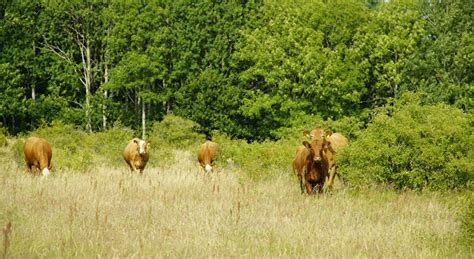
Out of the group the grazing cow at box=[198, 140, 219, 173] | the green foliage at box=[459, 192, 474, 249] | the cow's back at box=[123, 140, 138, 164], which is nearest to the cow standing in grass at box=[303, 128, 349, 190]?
the green foliage at box=[459, 192, 474, 249]

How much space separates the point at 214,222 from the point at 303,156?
16.9 ft

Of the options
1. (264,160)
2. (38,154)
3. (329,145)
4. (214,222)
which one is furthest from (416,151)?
(38,154)

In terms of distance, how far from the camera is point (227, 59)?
120 feet

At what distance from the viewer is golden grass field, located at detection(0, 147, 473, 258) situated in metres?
7.38

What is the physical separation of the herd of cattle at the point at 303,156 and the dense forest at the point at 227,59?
14.2 meters

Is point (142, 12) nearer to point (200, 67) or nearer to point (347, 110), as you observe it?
point (200, 67)

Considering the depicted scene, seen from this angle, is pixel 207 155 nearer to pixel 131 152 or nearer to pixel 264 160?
pixel 131 152

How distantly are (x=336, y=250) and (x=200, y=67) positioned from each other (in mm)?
30193

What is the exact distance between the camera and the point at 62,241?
7293 millimetres

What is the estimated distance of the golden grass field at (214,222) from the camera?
7.38 m

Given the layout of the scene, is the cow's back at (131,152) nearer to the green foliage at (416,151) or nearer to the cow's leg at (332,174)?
the cow's leg at (332,174)

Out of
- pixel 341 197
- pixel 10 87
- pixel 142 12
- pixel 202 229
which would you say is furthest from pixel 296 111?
pixel 202 229

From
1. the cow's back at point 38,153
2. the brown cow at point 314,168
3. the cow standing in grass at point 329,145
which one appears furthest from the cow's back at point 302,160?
the cow's back at point 38,153

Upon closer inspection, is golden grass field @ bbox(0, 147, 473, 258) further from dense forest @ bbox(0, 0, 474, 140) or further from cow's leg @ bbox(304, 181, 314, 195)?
dense forest @ bbox(0, 0, 474, 140)
